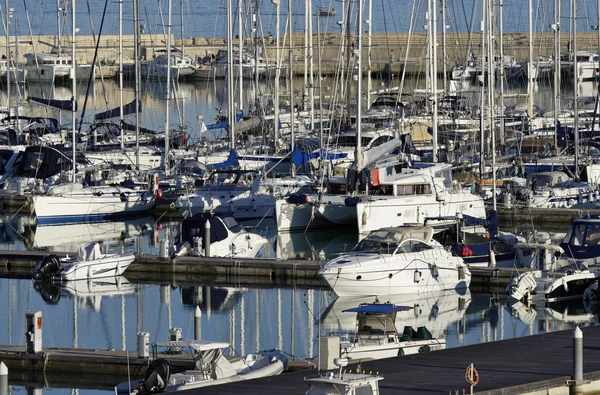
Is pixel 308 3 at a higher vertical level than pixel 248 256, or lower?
higher

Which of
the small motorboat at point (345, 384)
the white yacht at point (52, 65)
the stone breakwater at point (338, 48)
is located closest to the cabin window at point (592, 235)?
the small motorboat at point (345, 384)

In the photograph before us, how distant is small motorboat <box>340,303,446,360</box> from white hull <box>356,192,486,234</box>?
50.5 ft

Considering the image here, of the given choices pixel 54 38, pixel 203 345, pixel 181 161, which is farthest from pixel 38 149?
pixel 54 38

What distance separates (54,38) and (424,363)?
93.2 meters

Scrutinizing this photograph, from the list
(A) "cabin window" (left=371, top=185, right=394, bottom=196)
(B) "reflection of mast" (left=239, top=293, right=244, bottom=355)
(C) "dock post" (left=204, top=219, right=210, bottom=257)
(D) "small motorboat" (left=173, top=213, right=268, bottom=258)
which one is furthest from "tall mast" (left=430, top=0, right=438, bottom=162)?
(B) "reflection of mast" (left=239, top=293, right=244, bottom=355)

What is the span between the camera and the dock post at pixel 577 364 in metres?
18.2

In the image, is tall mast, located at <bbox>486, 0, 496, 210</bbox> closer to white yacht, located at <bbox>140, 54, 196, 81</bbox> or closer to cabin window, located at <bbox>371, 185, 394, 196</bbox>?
cabin window, located at <bbox>371, 185, 394, 196</bbox>

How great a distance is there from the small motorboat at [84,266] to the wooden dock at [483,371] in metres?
13.6

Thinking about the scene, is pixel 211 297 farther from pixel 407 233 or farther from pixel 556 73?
pixel 556 73

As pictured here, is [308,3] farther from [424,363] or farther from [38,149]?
[424,363]

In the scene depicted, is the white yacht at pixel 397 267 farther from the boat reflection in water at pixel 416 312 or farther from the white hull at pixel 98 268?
the white hull at pixel 98 268

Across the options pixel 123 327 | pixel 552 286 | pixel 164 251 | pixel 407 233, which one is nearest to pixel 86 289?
pixel 164 251

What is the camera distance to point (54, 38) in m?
110

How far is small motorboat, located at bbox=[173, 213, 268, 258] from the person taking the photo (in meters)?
34.1
